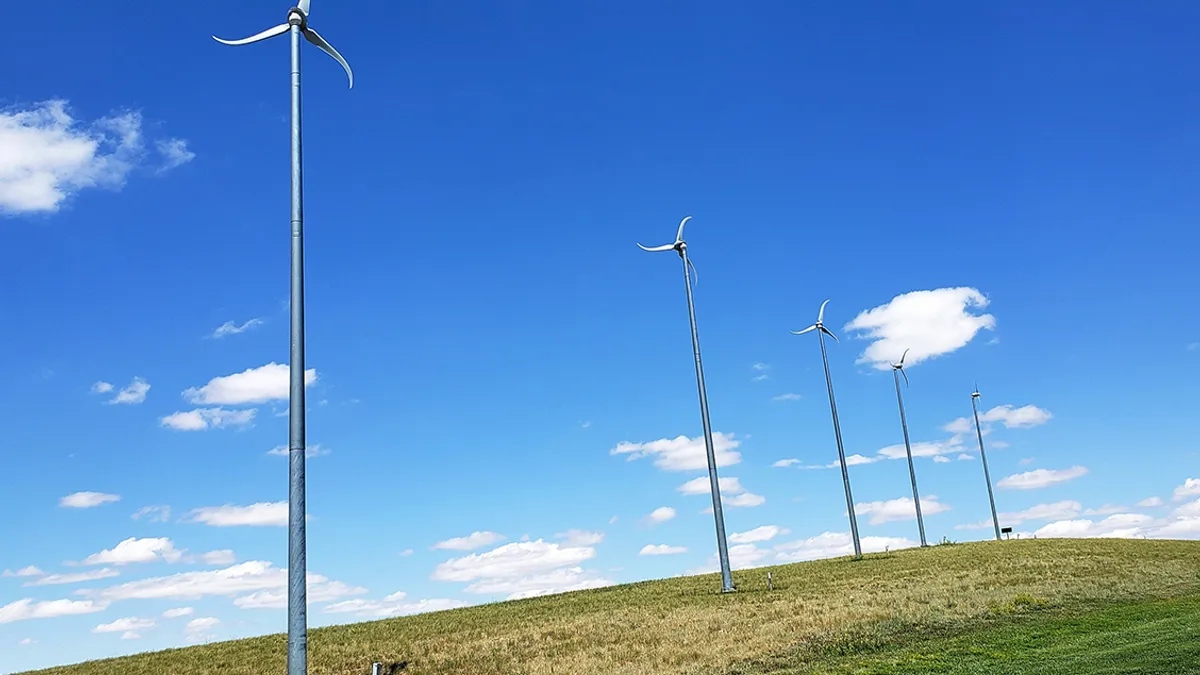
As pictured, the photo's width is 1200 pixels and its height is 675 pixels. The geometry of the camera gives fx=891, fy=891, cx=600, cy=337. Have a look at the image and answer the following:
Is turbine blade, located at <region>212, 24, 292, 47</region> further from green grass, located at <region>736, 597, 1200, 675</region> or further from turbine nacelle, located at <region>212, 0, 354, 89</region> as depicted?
green grass, located at <region>736, 597, 1200, 675</region>

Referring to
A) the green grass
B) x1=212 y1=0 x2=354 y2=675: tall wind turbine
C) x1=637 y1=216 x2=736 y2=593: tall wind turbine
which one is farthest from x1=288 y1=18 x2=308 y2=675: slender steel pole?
x1=637 y1=216 x2=736 y2=593: tall wind turbine

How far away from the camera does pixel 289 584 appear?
1906 centimetres

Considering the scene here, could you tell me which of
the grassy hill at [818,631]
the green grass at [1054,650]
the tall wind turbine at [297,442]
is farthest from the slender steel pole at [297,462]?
the green grass at [1054,650]

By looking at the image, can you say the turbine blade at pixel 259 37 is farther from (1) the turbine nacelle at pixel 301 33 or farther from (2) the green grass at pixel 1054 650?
(2) the green grass at pixel 1054 650

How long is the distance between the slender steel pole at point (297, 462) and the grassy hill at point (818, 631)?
9.56 metres

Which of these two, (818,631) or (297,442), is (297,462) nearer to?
(297,442)

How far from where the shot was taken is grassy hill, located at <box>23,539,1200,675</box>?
23.4 metres

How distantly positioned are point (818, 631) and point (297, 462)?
1793cm

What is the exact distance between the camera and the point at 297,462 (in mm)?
19594

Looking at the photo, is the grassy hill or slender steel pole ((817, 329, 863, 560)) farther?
slender steel pole ((817, 329, 863, 560))

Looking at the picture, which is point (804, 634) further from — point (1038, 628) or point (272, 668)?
point (272, 668)

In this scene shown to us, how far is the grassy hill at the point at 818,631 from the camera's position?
2344 cm


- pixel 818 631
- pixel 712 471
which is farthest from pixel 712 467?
pixel 818 631

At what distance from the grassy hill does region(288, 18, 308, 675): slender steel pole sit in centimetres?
956
